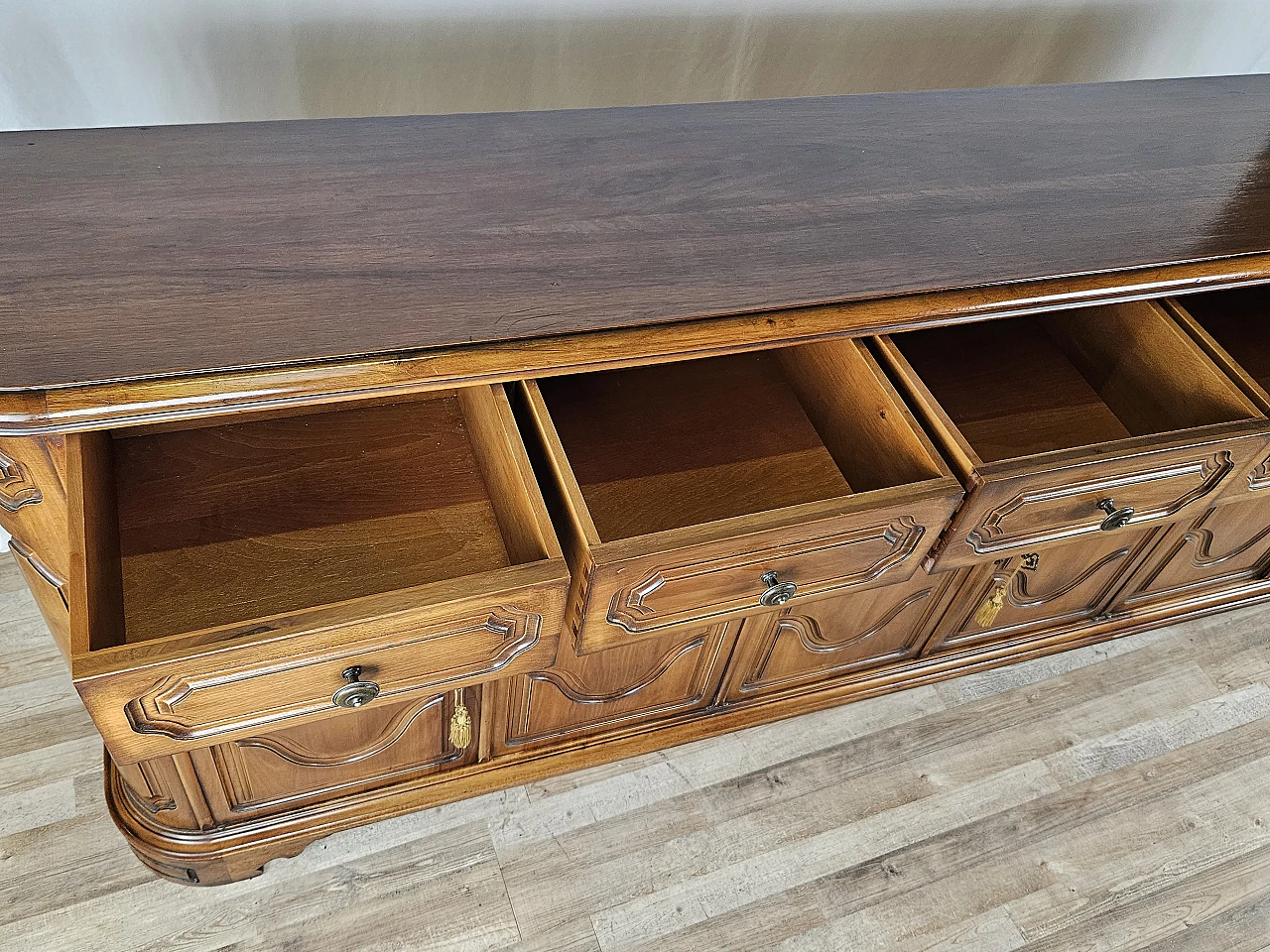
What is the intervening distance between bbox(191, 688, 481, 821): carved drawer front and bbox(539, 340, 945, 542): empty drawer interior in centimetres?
23

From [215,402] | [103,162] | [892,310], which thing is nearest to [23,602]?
[103,162]

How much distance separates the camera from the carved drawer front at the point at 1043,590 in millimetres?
982

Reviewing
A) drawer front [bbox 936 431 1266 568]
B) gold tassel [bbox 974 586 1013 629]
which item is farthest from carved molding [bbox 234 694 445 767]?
gold tassel [bbox 974 586 1013 629]

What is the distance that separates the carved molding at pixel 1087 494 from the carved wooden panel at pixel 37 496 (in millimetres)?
691

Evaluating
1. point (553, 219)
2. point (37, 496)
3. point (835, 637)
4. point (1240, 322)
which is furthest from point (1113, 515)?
point (37, 496)

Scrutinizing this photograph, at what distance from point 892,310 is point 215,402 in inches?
17.9

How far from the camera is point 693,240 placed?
695 millimetres

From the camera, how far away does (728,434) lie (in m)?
0.90

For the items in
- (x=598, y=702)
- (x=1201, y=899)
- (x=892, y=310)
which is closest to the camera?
(x=892, y=310)

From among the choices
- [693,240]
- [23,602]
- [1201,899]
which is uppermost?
[23,602]

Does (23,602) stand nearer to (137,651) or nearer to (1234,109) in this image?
(137,651)

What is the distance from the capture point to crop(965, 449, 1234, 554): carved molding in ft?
2.62

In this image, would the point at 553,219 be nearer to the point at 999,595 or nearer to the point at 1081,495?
the point at 1081,495

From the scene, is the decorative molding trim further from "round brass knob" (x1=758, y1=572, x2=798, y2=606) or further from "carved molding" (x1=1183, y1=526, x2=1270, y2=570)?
"round brass knob" (x1=758, y1=572, x2=798, y2=606)
